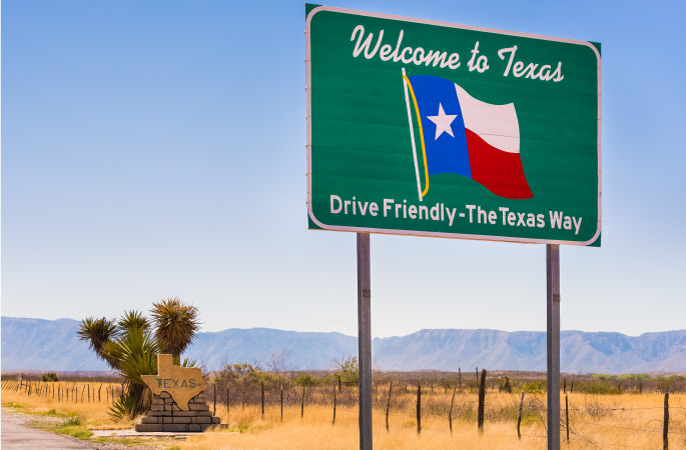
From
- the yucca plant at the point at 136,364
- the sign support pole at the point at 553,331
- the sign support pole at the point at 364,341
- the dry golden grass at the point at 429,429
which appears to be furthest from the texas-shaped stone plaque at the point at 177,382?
the sign support pole at the point at 364,341

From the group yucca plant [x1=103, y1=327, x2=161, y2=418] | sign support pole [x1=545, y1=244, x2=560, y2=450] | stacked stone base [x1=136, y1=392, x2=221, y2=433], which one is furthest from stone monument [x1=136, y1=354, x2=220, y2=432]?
sign support pole [x1=545, y1=244, x2=560, y2=450]

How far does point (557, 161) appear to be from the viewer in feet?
39.8

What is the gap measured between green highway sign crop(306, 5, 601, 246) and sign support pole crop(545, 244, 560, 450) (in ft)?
1.31

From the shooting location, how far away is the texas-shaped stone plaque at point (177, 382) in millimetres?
26188

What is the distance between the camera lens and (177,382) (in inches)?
1036

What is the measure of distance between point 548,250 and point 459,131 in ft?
7.25

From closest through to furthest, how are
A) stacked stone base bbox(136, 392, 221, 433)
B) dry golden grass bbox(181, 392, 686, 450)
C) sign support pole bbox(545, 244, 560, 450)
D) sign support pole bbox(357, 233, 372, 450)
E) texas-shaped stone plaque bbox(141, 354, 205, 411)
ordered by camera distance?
1. sign support pole bbox(357, 233, 372, 450)
2. sign support pole bbox(545, 244, 560, 450)
3. dry golden grass bbox(181, 392, 686, 450)
4. texas-shaped stone plaque bbox(141, 354, 205, 411)
5. stacked stone base bbox(136, 392, 221, 433)

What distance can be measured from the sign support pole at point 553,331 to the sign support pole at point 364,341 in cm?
299

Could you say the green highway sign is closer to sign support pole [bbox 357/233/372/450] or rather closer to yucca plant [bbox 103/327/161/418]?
sign support pole [bbox 357/233/372/450]

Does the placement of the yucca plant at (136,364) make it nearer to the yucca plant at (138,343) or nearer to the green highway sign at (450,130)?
the yucca plant at (138,343)

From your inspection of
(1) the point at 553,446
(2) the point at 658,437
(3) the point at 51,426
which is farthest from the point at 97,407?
(1) the point at 553,446

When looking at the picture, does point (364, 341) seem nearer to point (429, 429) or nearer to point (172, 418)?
point (429, 429)

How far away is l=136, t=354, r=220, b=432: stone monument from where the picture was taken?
2623 centimetres

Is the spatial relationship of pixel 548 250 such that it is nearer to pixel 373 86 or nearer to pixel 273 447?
pixel 373 86
